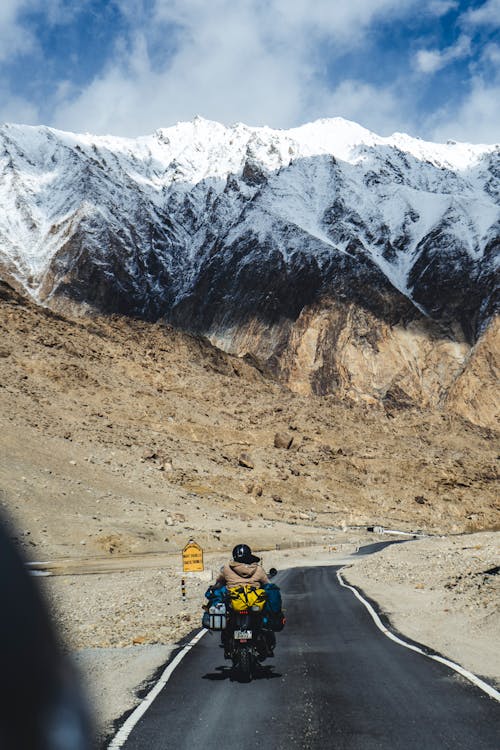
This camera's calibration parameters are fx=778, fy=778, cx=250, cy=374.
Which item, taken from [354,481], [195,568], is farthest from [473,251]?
[195,568]

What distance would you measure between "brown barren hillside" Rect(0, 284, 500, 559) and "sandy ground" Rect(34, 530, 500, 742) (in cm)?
1559

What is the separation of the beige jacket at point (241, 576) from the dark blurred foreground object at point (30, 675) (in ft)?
28.0

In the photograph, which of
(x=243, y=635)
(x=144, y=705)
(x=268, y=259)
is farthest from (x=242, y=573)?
(x=268, y=259)

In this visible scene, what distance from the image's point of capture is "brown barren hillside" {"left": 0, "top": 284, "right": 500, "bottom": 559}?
4953 cm

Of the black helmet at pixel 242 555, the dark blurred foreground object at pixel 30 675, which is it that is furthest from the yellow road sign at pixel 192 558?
the dark blurred foreground object at pixel 30 675

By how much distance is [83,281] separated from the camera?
6688 inches

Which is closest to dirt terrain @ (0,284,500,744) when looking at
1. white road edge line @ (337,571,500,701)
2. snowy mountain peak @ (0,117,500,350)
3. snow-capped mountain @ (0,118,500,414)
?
white road edge line @ (337,571,500,701)

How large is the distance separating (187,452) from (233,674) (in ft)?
201

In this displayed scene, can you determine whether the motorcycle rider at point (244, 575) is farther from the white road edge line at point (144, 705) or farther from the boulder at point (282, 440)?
the boulder at point (282, 440)

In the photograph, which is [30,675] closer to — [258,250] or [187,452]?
[187,452]

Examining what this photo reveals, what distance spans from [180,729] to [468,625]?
8.98 meters

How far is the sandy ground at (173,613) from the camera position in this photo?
10.1 meters

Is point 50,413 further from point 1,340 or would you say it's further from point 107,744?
point 107,744

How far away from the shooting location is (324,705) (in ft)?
26.4
